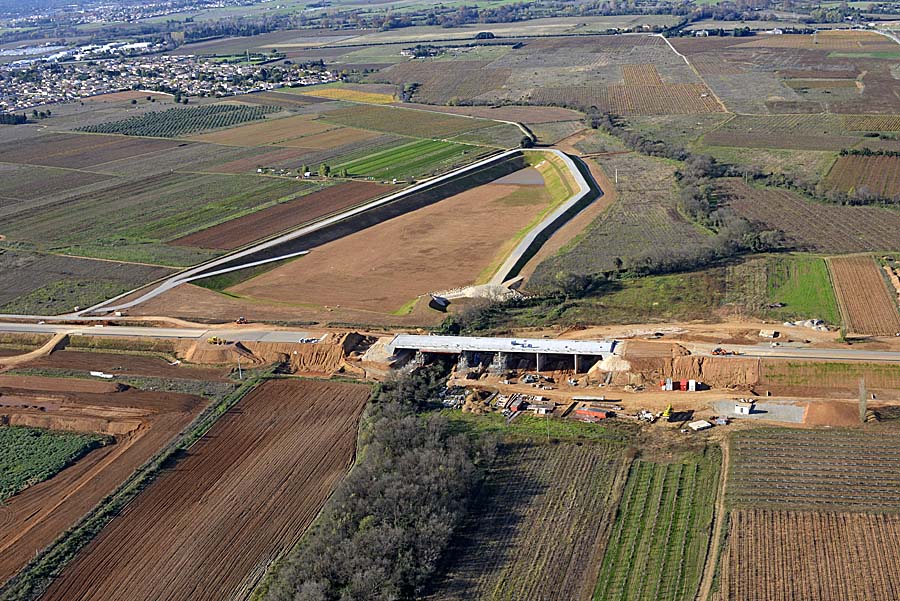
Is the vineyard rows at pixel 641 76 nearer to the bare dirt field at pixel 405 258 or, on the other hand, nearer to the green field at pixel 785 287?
the bare dirt field at pixel 405 258

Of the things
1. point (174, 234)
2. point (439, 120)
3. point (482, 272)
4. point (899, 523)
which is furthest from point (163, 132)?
point (899, 523)

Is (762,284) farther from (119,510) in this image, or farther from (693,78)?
(693,78)

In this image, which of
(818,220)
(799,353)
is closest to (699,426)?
(799,353)

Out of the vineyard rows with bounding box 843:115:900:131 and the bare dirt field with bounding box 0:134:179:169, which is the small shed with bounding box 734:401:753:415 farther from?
the bare dirt field with bounding box 0:134:179:169

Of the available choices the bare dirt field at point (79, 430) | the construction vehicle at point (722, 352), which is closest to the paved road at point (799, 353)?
the construction vehicle at point (722, 352)

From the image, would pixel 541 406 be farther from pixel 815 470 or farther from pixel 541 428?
pixel 815 470
